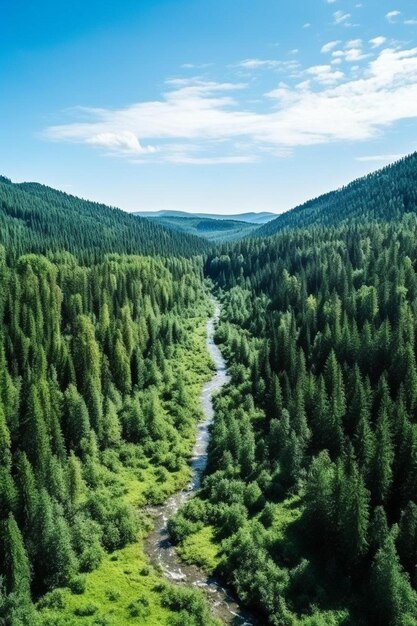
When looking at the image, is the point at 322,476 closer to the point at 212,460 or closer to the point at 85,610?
the point at 212,460

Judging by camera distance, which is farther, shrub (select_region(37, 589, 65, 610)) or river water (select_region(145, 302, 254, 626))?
A: river water (select_region(145, 302, 254, 626))

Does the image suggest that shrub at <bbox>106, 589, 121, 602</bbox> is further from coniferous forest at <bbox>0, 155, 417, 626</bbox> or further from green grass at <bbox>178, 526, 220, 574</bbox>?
green grass at <bbox>178, 526, 220, 574</bbox>

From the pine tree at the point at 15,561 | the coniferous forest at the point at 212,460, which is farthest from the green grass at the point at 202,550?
the pine tree at the point at 15,561

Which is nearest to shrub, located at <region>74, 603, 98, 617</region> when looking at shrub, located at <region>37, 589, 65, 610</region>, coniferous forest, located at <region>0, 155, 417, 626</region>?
coniferous forest, located at <region>0, 155, 417, 626</region>

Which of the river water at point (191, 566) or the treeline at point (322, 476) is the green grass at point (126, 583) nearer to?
the river water at point (191, 566)

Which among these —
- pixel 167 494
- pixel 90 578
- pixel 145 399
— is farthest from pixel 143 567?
pixel 145 399

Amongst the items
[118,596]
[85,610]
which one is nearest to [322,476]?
[118,596]
